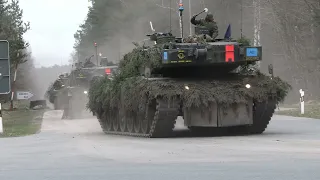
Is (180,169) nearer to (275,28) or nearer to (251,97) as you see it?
(251,97)

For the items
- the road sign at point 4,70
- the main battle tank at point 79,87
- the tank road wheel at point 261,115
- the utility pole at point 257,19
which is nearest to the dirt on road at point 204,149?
the tank road wheel at point 261,115

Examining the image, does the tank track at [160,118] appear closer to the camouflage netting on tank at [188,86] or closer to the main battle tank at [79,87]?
the camouflage netting on tank at [188,86]

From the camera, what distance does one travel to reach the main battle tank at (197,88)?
606 inches

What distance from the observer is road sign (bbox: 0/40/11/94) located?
18.4 meters

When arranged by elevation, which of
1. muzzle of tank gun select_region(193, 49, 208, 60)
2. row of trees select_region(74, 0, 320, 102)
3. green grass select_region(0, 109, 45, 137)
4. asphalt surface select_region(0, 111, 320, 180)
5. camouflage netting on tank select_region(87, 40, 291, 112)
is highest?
row of trees select_region(74, 0, 320, 102)

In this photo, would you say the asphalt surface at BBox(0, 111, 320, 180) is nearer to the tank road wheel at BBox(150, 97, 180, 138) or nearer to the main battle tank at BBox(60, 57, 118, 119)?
the tank road wheel at BBox(150, 97, 180, 138)

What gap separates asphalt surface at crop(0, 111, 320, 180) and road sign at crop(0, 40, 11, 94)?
288 cm

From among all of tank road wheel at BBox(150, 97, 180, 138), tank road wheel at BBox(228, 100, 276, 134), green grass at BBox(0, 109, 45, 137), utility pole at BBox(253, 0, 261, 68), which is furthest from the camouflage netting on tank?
utility pole at BBox(253, 0, 261, 68)

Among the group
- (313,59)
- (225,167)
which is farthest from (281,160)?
(313,59)

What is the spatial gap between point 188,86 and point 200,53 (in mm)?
829

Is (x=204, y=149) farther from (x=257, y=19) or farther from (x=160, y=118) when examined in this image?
(x=257, y=19)

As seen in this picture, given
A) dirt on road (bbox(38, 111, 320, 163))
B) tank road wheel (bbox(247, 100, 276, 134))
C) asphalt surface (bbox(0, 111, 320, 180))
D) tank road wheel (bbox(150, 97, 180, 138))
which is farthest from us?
tank road wheel (bbox(247, 100, 276, 134))

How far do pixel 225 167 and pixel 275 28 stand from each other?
33.1 metres

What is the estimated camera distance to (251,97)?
1570 cm
